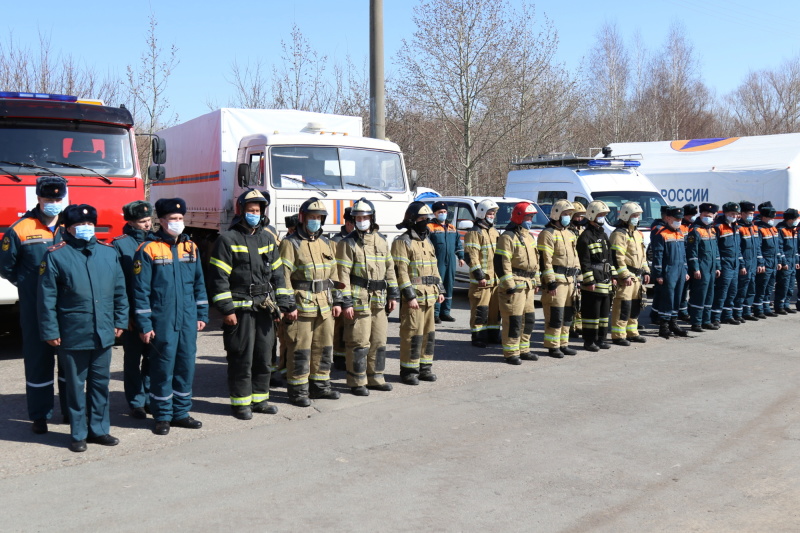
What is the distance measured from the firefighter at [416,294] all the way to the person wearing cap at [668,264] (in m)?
4.53

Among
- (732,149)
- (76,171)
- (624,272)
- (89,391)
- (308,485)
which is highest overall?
(732,149)

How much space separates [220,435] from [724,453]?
13.4ft

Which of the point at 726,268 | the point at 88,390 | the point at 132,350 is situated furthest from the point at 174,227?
the point at 726,268

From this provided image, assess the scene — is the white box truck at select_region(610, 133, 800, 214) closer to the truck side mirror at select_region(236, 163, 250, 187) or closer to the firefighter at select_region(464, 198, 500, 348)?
the firefighter at select_region(464, 198, 500, 348)

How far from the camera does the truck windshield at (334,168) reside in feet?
39.7

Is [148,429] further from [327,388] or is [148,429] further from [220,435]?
[327,388]

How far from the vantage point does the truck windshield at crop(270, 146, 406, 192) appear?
1210cm

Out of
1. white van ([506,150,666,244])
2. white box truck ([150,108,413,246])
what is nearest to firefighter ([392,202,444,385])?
white box truck ([150,108,413,246])

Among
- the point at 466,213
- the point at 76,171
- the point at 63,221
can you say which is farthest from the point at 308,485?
the point at 466,213

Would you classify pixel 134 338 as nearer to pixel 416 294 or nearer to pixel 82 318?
pixel 82 318

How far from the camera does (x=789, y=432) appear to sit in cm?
695

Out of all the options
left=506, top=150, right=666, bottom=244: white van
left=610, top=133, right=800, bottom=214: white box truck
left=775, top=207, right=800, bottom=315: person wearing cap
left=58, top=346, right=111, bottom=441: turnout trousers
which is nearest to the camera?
left=58, top=346, right=111, bottom=441: turnout trousers

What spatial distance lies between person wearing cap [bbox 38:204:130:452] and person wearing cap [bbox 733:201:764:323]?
35.0ft

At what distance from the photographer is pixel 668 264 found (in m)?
12.1
